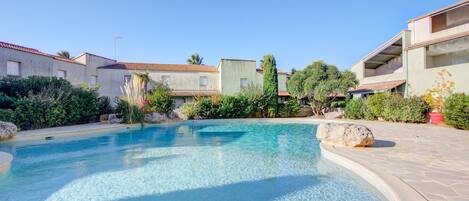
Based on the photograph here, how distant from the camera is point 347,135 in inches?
346

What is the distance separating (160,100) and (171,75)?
32.9ft

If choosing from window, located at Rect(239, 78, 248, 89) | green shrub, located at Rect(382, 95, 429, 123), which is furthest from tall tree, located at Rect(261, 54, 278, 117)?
green shrub, located at Rect(382, 95, 429, 123)

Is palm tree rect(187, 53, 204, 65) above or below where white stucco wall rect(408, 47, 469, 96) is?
above

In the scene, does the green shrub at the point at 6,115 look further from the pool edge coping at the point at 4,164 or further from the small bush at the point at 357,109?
the small bush at the point at 357,109

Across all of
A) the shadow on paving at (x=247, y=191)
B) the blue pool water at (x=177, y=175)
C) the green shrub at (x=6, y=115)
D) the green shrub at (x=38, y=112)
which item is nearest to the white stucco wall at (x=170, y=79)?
the green shrub at (x=38, y=112)

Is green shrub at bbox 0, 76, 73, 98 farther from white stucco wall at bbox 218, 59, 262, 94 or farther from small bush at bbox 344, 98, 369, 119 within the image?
small bush at bbox 344, 98, 369, 119

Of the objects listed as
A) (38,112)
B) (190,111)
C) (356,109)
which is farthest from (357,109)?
(38,112)

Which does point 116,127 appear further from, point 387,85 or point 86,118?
point 387,85

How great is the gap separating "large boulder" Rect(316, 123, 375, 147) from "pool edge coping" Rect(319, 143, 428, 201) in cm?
114

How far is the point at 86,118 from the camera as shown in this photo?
64.1ft

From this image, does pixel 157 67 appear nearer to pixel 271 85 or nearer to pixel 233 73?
pixel 233 73

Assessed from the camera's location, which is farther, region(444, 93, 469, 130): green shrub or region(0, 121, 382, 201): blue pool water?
region(444, 93, 469, 130): green shrub

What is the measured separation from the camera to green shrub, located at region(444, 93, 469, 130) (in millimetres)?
13211

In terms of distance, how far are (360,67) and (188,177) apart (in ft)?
95.7
